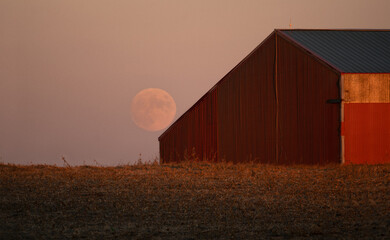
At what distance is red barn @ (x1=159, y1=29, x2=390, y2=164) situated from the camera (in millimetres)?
20469

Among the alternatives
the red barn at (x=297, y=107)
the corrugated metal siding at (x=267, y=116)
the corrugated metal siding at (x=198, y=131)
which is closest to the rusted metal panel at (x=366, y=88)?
the red barn at (x=297, y=107)

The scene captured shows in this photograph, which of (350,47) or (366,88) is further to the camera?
(350,47)

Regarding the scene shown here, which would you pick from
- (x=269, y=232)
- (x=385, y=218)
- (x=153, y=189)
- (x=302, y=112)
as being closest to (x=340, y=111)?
(x=302, y=112)

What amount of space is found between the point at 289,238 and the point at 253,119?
1405 centimetres

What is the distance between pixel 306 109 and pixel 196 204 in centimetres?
1110

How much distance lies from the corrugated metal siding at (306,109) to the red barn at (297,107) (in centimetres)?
4

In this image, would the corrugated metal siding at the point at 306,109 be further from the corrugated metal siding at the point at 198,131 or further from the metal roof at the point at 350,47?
the corrugated metal siding at the point at 198,131

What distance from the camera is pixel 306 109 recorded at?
21125 millimetres

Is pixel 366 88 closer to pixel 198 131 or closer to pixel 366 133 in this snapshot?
pixel 366 133

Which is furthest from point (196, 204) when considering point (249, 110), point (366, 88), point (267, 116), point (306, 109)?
point (366, 88)

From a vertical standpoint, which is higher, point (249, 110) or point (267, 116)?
point (249, 110)

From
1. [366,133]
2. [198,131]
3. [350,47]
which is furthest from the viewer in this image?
[350,47]

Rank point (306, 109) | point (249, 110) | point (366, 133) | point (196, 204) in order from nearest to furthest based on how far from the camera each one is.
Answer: point (196, 204) < point (366, 133) < point (306, 109) < point (249, 110)

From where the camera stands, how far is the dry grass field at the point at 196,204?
8.88m
